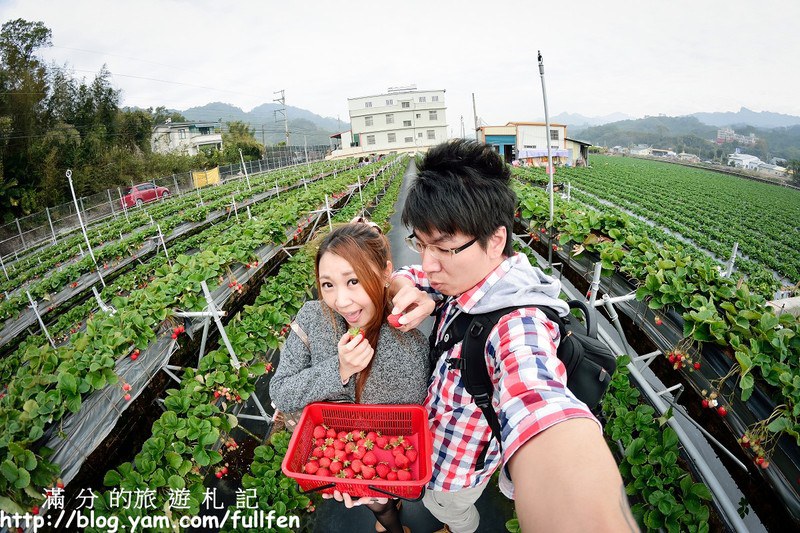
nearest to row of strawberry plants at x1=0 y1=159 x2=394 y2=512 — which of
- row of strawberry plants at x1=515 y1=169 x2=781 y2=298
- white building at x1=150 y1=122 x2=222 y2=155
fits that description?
row of strawberry plants at x1=515 y1=169 x2=781 y2=298

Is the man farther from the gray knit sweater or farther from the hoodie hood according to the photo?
the gray knit sweater

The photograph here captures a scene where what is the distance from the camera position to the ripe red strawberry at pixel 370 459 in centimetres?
173

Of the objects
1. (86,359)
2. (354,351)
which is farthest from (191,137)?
(354,351)

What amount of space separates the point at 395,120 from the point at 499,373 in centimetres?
5737

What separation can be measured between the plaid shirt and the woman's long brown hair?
32 centimetres

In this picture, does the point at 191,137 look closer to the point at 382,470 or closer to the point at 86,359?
the point at 86,359

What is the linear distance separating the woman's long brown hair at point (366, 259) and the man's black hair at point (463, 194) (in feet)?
1.17

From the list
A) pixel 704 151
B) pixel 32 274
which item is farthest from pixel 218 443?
pixel 704 151

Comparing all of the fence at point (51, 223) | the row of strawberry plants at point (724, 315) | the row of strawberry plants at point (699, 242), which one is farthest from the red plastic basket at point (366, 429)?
the fence at point (51, 223)

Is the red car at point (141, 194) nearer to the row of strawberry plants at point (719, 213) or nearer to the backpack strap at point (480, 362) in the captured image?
the backpack strap at point (480, 362)

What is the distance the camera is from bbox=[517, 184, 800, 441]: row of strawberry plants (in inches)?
78.2

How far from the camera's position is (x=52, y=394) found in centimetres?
231

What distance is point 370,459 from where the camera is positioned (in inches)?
68.1

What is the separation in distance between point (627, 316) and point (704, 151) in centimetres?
12461
